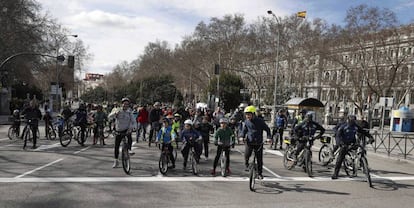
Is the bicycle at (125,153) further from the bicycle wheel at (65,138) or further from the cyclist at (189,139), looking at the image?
the bicycle wheel at (65,138)

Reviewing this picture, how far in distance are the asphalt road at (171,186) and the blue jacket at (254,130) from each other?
37.5 inches

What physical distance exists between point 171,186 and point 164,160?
135 cm

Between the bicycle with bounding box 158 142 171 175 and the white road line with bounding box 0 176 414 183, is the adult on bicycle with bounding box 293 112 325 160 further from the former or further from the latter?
the bicycle with bounding box 158 142 171 175

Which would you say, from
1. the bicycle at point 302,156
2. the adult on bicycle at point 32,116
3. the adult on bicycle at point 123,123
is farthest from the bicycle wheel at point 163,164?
the adult on bicycle at point 32,116

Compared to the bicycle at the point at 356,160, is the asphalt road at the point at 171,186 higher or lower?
lower

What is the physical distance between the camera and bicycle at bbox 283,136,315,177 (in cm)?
930

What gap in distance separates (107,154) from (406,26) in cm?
3458

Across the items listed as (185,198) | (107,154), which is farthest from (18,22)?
(185,198)

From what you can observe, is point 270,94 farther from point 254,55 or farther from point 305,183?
point 305,183

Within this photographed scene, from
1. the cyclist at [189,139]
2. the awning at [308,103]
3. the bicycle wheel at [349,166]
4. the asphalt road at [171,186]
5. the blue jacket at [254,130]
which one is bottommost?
the asphalt road at [171,186]

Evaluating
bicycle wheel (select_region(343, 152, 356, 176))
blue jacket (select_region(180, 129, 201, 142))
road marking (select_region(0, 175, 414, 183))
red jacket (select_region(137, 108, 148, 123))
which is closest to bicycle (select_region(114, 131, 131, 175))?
road marking (select_region(0, 175, 414, 183))

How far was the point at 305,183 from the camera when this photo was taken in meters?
8.38

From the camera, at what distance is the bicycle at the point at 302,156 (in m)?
9.30

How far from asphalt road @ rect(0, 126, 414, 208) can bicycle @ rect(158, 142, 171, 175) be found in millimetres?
179
